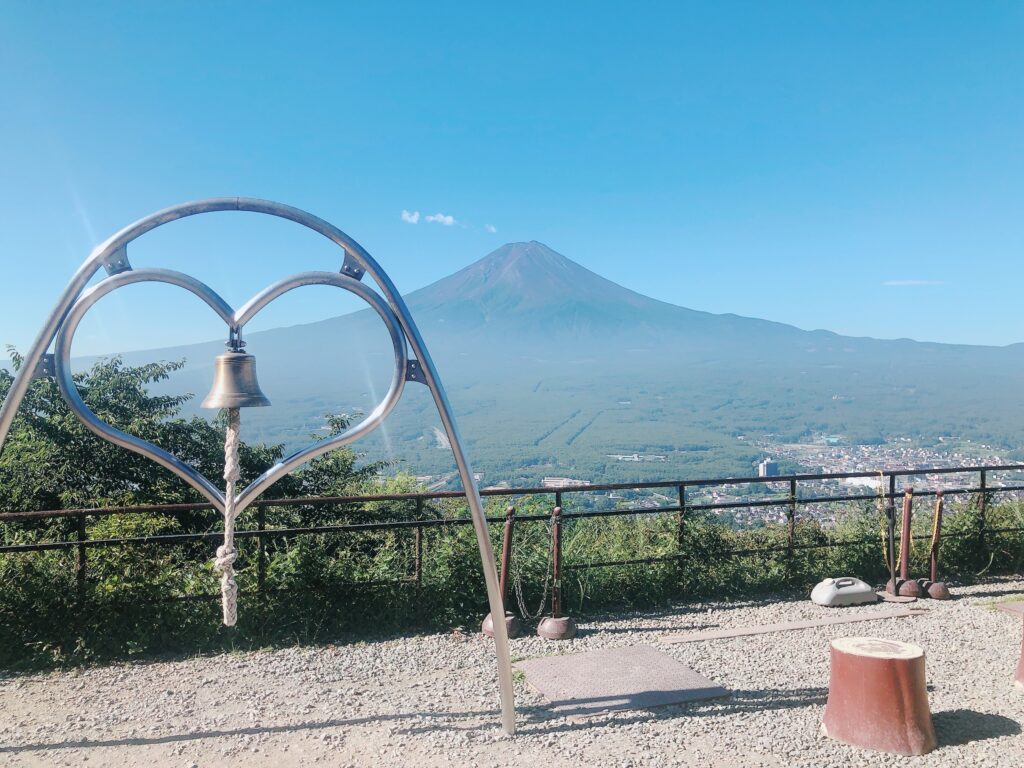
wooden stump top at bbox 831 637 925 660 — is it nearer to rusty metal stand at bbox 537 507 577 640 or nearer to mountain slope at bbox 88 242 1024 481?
rusty metal stand at bbox 537 507 577 640

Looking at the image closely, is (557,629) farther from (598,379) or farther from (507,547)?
(598,379)

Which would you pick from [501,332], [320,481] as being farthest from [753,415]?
[320,481]

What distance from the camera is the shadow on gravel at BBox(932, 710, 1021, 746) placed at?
4.10 meters

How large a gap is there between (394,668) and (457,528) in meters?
1.41

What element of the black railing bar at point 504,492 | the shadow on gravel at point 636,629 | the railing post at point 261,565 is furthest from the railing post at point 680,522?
the railing post at point 261,565

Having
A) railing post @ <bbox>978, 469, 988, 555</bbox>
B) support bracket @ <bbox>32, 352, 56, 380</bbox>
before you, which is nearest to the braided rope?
support bracket @ <bbox>32, 352, 56, 380</bbox>

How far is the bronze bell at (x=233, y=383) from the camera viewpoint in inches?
141

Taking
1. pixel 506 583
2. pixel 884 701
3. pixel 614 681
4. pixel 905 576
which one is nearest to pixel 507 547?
pixel 506 583

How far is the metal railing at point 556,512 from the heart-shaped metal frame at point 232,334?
1.80m

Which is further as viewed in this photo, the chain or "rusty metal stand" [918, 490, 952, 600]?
"rusty metal stand" [918, 490, 952, 600]

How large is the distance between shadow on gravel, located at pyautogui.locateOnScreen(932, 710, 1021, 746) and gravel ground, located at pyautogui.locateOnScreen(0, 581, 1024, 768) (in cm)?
1

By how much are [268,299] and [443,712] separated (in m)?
2.44

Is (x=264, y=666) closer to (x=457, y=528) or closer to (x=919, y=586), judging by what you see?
(x=457, y=528)

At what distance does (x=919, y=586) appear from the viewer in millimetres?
6965
